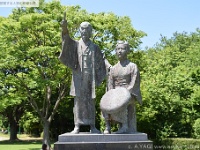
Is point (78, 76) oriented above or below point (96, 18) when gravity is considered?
A: below

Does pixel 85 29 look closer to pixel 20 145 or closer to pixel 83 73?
pixel 83 73

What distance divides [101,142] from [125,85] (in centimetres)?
140

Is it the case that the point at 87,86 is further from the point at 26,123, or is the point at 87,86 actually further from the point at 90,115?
the point at 26,123

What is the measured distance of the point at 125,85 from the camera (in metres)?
7.46

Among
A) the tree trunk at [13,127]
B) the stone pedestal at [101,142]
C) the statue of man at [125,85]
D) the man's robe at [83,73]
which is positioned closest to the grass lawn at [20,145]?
the tree trunk at [13,127]

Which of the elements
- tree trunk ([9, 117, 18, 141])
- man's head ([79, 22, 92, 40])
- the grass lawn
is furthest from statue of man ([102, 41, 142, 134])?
tree trunk ([9, 117, 18, 141])

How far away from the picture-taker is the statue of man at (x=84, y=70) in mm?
7305

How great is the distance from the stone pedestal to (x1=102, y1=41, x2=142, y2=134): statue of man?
35cm

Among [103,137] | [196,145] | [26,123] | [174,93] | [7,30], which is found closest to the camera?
[103,137]

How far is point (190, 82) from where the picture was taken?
24125mm

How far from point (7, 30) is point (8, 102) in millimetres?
4546

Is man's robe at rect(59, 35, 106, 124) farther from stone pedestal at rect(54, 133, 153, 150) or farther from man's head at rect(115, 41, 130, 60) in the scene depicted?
stone pedestal at rect(54, 133, 153, 150)

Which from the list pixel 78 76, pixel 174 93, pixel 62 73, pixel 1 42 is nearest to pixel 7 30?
pixel 1 42

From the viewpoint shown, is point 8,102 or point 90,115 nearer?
point 90,115
